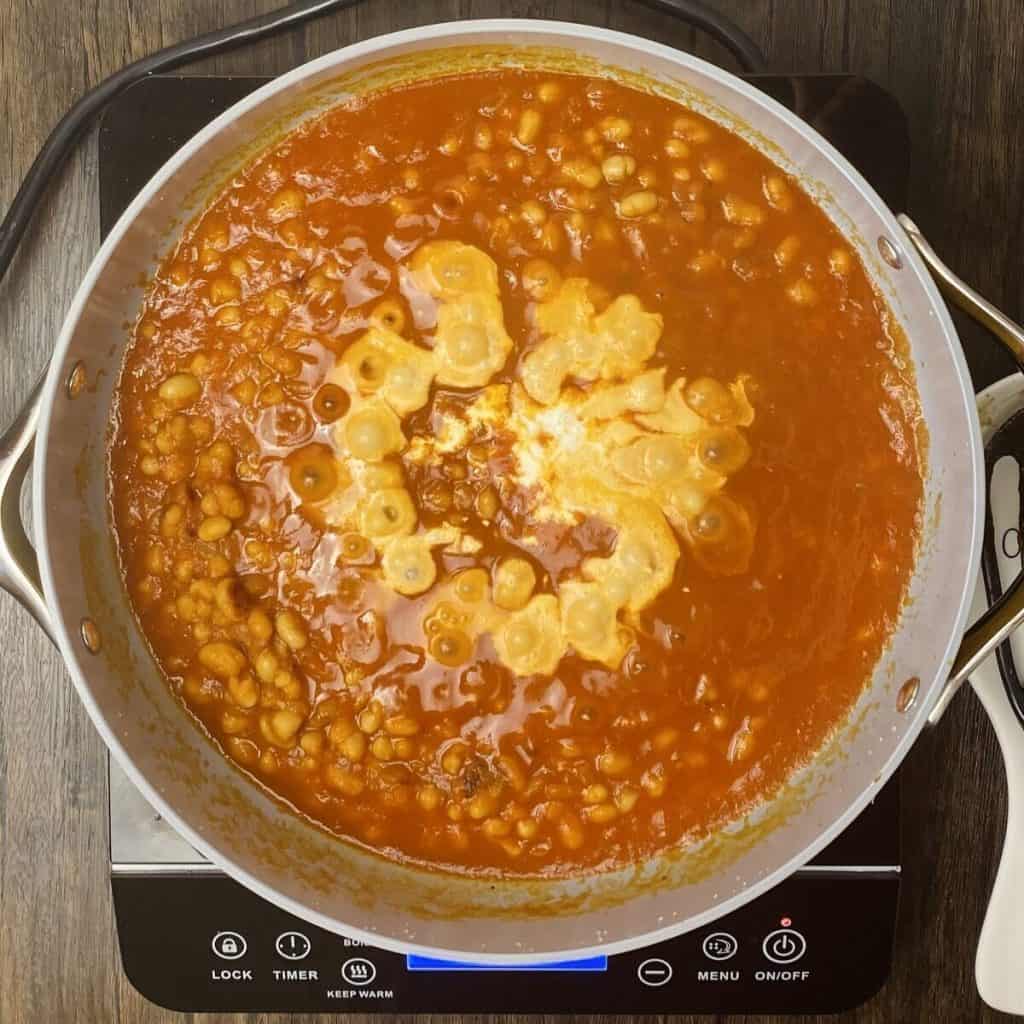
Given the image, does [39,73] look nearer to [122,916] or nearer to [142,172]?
[142,172]

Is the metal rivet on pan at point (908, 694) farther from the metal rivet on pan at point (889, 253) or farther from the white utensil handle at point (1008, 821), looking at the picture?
the metal rivet on pan at point (889, 253)

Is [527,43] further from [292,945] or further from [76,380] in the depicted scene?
[292,945]

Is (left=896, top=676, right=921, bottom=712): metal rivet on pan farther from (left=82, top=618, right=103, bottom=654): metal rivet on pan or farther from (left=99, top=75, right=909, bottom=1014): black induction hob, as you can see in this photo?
(left=82, top=618, right=103, bottom=654): metal rivet on pan

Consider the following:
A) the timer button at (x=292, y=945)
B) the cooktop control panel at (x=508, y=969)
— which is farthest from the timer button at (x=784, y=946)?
the timer button at (x=292, y=945)

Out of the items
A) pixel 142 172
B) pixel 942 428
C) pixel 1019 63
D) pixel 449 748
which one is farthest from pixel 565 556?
pixel 1019 63

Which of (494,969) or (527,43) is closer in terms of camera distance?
(527,43)

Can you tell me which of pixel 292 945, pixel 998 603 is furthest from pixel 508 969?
pixel 998 603

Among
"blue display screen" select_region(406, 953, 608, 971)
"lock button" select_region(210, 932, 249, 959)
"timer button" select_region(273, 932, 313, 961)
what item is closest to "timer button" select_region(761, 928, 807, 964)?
"blue display screen" select_region(406, 953, 608, 971)
